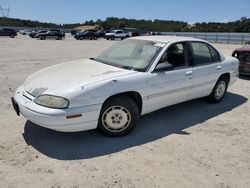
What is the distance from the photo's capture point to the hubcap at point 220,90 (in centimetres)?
611

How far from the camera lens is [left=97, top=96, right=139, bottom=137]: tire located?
13.3 ft

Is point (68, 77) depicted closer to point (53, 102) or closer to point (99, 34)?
point (53, 102)

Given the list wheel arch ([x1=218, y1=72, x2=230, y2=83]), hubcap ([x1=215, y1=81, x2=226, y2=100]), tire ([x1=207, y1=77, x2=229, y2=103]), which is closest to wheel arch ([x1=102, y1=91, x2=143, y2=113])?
tire ([x1=207, y1=77, x2=229, y2=103])

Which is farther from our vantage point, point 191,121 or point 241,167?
point 191,121

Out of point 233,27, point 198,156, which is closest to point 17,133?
point 198,156

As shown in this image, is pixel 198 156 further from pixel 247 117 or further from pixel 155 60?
pixel 247 117

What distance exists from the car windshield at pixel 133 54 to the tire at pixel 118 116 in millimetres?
649

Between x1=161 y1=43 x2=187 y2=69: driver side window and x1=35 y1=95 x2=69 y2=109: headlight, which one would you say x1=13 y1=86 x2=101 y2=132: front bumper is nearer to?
x1=35 y1=95 x2=69 y2=109: headlight

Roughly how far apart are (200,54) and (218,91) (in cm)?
112

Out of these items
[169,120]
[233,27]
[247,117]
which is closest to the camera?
[169,120]

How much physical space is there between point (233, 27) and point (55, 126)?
6203 centimetres

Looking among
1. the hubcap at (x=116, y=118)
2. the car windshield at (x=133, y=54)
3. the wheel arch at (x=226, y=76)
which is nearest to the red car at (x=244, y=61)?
the wheel arch at (x=226, y=76)

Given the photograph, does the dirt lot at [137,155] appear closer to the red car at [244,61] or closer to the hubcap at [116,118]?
the hubcap at [116,118]

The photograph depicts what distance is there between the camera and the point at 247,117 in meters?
5.38
